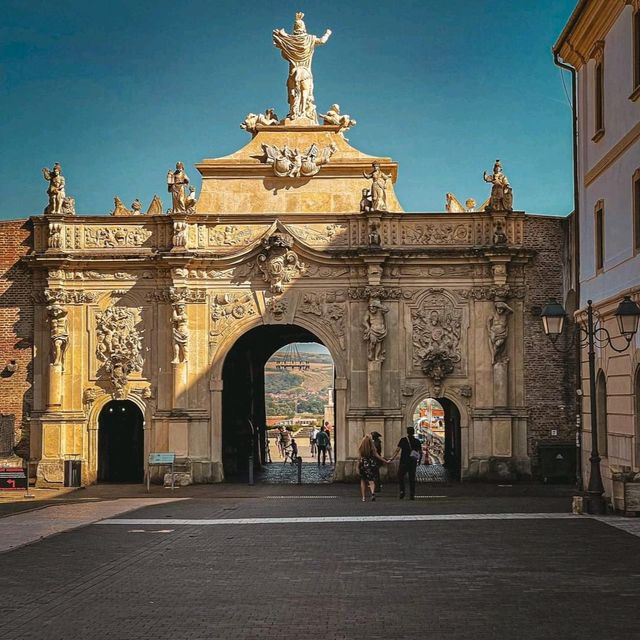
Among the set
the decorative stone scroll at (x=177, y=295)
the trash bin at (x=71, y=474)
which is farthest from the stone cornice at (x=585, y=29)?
the trash bin at (x=71, y=474)

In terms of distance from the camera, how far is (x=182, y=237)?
34.7 m

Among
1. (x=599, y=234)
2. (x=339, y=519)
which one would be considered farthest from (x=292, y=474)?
(x=339, y=519)

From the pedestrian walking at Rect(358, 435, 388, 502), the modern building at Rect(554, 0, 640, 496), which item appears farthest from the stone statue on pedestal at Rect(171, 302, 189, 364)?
the modern building at Rect(554, 0, 640, 496)

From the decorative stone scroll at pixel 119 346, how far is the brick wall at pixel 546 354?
→ 11.8 metres

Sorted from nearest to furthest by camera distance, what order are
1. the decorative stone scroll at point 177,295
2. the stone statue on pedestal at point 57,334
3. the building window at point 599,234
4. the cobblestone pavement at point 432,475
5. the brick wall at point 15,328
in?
the building window at point 599,234, the decorative stone scroll at point 177,295, the stone statue on pedestal at point 57,334, the brick wall at point 15,328, the cobblestone pavement at point 432,475

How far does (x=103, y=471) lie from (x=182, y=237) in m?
7.89

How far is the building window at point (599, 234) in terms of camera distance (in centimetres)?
2472

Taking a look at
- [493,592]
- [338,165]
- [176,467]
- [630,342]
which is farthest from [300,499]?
[493,592]

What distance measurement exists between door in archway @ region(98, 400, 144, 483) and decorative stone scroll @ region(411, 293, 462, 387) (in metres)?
9.19

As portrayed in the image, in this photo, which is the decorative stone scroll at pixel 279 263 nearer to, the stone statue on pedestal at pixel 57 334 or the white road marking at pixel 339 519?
the stone statue on pedestal at pixel 57 334

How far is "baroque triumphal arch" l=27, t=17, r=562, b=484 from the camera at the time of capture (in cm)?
3450

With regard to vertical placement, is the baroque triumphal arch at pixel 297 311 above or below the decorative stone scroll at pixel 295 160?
below

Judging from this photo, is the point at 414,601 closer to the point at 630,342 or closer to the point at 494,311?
the point at 630,342

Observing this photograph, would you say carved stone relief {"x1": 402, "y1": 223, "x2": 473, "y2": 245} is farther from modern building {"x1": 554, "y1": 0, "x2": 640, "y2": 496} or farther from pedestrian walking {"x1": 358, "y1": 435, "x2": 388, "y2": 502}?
pedestrian walking {"x1": 358, "y1": 435, "x2": 388, "y2": 502}
